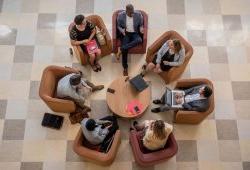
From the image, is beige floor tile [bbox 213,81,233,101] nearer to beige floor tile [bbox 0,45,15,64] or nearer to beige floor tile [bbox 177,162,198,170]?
beige floor tile [bbox 177,162,198,170]

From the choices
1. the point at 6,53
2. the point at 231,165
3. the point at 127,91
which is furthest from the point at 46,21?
the point at 231,165

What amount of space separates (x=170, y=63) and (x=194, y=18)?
176 centimetres

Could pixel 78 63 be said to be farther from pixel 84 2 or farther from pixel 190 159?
pixel 190 159

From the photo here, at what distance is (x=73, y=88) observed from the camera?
561cm

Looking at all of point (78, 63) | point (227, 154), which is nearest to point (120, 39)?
point (78, 63)

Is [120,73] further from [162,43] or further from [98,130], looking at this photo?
[98,130]

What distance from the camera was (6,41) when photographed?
7.00 meters

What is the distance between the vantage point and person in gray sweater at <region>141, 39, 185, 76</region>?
5727 mm

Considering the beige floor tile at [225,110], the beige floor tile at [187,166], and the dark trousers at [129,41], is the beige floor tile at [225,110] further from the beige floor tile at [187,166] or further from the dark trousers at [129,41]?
the dark trousers at [129,41]

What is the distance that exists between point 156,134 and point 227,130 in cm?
189

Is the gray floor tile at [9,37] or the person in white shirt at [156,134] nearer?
the person in white shirt at [156,134]

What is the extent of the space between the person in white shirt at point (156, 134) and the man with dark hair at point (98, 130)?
0.60 meters

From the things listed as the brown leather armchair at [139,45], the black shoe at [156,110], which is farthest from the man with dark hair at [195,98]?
the brown leather armchair at [139,45]

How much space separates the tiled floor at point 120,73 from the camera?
20.1 feet
